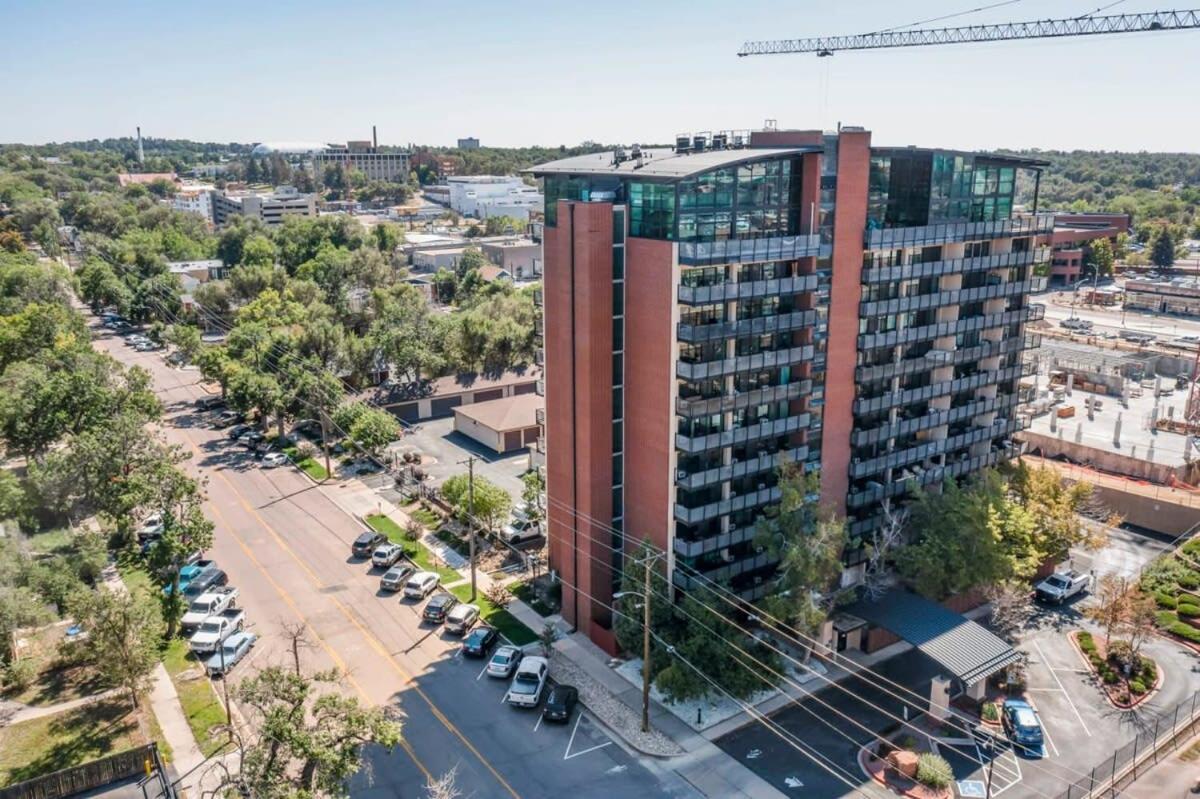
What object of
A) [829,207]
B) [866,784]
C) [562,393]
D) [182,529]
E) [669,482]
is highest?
[829,207]

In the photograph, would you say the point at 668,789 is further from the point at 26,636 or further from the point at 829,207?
the point at 26,636

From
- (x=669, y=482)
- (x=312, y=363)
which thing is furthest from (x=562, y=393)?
(x=312, y=363)

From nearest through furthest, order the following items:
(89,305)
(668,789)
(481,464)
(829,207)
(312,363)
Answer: (668,789)
(829,207)
(481,464)
(312,363)
(89,305)

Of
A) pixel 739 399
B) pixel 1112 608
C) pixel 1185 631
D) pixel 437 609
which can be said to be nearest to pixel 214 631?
pixel 437 609

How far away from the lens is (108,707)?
44.2 m

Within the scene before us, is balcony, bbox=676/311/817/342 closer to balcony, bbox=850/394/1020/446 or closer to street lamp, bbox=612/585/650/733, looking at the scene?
balcony, bbox=850/394/1020/446

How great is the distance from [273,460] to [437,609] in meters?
35.3

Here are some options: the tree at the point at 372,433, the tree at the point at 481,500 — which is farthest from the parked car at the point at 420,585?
the tree at the point at 372,433

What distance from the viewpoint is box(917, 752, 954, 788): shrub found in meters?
38.2

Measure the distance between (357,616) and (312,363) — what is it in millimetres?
42300

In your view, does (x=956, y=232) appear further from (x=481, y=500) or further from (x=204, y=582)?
(x=204, y=582)

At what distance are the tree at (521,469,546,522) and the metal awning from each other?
23.5 meters

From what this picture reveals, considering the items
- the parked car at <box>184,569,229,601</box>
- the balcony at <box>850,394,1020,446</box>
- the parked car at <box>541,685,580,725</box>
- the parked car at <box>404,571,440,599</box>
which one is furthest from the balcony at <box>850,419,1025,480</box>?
the parked car at <box>184,569,229,601</box>

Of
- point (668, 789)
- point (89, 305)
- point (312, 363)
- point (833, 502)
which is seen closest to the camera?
point (668, 789)
